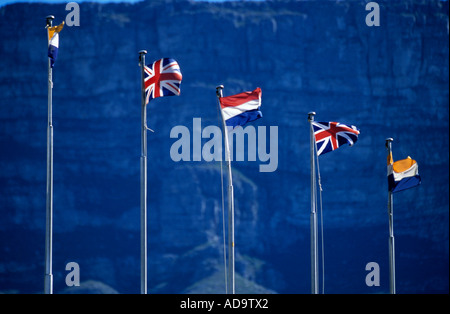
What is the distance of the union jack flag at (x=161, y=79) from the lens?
6657cm

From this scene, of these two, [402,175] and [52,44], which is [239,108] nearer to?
[52,44]

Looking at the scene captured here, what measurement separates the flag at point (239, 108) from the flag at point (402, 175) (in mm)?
9339

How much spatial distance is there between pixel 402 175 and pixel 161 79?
15574 millimetres

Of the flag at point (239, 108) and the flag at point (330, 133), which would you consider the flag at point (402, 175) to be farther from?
the flag at point (239, 108)

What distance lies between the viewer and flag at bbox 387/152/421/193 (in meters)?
72.7

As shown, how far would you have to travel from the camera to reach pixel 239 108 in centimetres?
6769

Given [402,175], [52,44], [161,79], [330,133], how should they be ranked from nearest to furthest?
[161,79] → [52,44] → [330,133] → [402,175]

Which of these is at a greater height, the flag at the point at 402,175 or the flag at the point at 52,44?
the flag at the point at 52,44

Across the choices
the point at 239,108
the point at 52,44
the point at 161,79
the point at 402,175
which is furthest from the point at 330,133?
the point at 52,44

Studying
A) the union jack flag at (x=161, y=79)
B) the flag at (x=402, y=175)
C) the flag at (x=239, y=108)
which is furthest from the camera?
the flag at (x=402, y=175)

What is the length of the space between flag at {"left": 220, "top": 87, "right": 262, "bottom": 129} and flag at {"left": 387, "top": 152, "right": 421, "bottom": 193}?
30.6 feet

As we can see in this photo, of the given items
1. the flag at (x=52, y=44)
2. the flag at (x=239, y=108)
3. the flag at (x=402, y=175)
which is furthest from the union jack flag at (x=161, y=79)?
the flag at (x=402, y=175)
